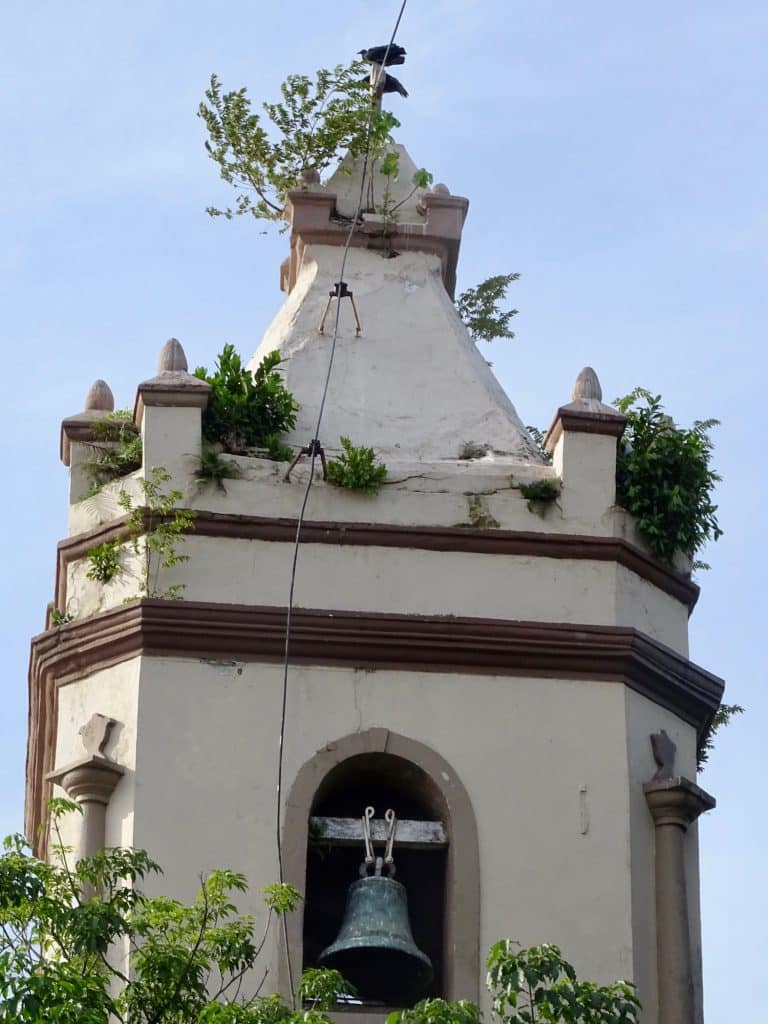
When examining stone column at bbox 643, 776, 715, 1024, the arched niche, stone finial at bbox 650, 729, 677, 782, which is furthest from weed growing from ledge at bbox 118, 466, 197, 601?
stone column at bbox 643, 776, 715, 1024

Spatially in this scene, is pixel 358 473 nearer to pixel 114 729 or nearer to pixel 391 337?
pixel 391 337

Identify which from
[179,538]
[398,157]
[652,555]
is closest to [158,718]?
[179,538]

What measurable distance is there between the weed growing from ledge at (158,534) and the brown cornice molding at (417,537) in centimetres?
9

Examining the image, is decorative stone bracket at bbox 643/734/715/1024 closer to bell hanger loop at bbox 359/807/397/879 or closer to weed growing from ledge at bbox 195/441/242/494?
bell hanger loop at bbox 359/807/397/879

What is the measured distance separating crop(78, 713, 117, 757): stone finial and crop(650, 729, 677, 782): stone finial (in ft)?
8.56

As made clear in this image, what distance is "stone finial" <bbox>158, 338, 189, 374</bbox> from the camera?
16844 mm

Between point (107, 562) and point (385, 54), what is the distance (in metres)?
4.19

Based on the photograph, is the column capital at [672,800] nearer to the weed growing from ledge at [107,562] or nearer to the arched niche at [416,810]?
the arched niche at [416,810]

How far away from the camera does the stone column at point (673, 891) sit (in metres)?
15.3

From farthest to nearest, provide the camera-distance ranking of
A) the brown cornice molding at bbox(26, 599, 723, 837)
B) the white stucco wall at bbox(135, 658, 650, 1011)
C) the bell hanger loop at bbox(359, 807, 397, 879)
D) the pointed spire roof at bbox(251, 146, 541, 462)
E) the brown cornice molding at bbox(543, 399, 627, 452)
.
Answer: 1. the pointed spire roof at bbox(251, 146, 541, 462)
2. the brown cornice molding at bbox(543, 399, 627, 452)
3. the brown cornice molding at bbox(26, 599, 723, 837)
4. the bell hanger loop at bbox(359, 807, 397, 879)
5. the white stucco wall at bbox(135, 658, 650, 1011)

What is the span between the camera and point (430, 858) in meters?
16.2

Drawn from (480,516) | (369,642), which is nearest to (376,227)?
(480,516)

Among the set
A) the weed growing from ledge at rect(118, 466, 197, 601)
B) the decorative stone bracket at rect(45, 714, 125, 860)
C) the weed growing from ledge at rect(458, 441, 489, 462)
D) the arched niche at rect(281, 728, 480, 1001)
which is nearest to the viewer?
the arched niche at rect(281, 728, 480, 1001)

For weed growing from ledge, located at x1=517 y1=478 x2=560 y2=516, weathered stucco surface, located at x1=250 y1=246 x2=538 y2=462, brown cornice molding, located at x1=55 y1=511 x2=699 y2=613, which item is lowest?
brown cornice molding, located at x1=55 y1=511 x2=699 y2=613
